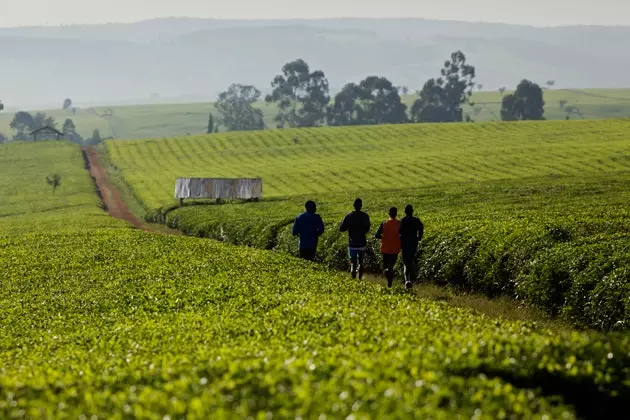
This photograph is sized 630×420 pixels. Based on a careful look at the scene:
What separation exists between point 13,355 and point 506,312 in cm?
1407

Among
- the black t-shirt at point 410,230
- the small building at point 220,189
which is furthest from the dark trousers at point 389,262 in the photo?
the small building at point 220,189

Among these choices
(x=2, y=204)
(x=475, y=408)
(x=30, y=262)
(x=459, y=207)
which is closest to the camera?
(x=475, y=408)

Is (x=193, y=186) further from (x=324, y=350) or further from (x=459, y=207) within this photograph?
(x=324, y=350)

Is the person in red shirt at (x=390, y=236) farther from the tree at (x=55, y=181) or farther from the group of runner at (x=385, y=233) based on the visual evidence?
the tree at (x=55, y=181)

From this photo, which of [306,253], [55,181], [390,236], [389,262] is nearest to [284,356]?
[390,236]

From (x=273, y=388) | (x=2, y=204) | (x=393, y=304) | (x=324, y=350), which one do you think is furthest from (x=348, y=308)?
(x=2, y=204)

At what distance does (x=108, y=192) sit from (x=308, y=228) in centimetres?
A: 8030

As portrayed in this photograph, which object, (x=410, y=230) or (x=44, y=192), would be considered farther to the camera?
(x=44, y=192)

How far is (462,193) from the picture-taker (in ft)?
230

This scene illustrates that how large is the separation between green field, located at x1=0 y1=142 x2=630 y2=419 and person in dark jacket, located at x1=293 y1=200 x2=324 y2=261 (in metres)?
0.77

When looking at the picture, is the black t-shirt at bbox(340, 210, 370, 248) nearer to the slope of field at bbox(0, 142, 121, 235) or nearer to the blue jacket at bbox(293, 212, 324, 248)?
the blue jacket at bbox(293, 212, 324, 248)

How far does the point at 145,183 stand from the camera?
109938 mm

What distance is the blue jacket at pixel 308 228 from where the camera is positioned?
3369 cm

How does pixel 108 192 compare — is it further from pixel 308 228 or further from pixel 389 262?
pixel 389 262
